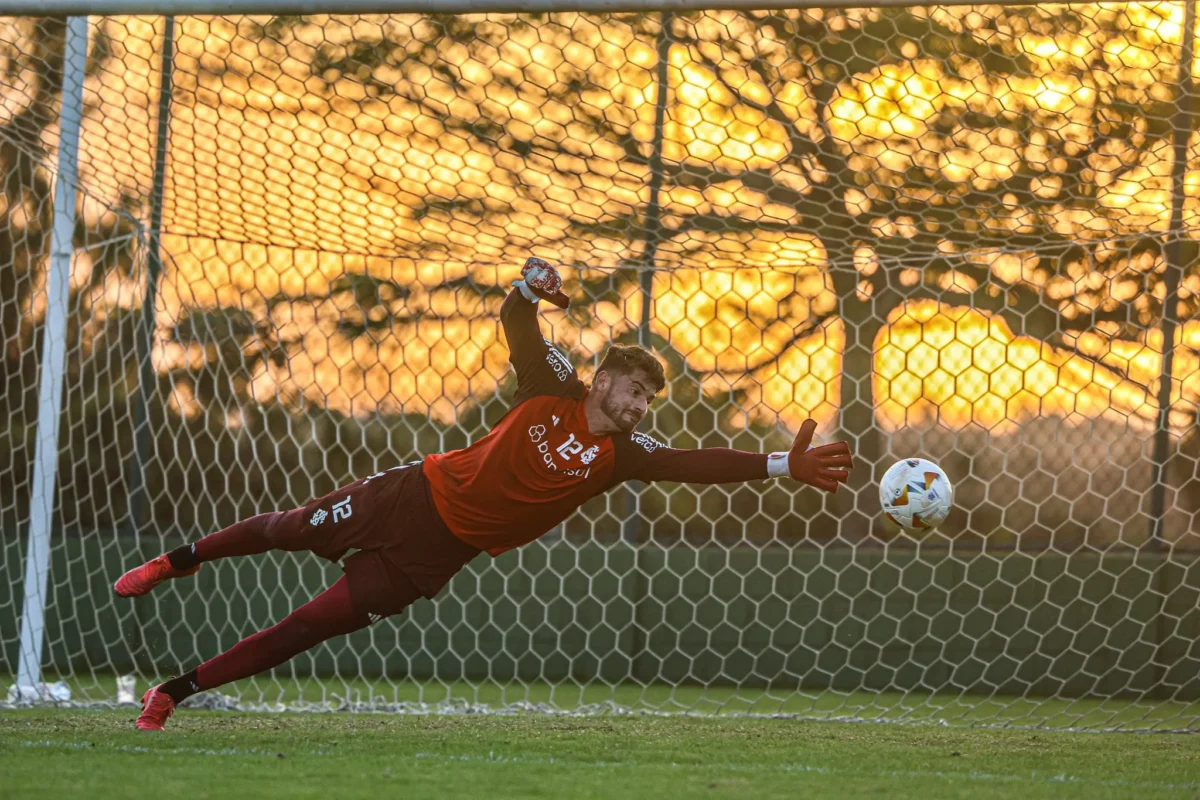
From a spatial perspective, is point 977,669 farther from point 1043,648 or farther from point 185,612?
point 185,612

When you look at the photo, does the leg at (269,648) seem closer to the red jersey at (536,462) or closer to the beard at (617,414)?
the red jersey at (536,462)

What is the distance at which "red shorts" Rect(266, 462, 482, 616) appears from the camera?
3.88 meters

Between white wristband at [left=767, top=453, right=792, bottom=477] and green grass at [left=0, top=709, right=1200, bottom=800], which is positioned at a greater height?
white wristband at [left=767, top=453, right=792, bottom=477]

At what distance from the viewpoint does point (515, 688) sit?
246 inches

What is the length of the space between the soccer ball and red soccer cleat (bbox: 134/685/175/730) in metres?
2.29

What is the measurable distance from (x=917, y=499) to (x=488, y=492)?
1.31m

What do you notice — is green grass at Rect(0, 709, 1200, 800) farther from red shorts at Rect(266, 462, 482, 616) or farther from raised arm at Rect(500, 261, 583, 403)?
raised arm at Rect(500, 261, 583, 403)

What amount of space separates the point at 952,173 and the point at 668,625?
111 inches

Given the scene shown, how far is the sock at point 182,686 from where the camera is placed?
3.78 m

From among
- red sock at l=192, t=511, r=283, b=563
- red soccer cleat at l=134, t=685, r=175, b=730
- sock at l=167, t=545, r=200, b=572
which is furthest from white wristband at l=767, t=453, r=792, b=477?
red soccer cleat at l=134, t=685, r=175, b=730

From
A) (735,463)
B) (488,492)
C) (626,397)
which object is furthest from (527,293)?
(735,463)

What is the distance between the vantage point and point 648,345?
20.9 feet

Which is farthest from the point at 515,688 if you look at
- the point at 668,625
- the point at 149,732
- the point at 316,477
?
the point at 149,732

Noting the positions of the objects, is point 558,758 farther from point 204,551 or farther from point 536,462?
point 204,551
